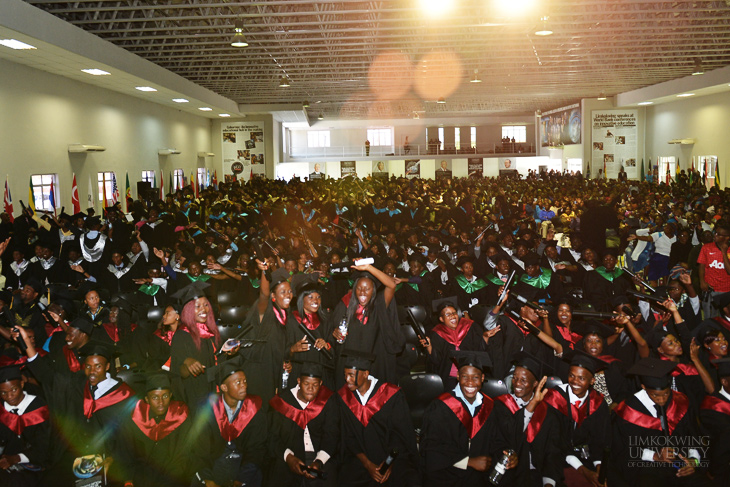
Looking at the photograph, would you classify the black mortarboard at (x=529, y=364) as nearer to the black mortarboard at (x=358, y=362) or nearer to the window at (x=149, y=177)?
the black mortarboard at (x=358, y=362)

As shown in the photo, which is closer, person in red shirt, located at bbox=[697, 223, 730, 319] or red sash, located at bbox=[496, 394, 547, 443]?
red sash, located at bbox=[496, 394, 547, 443]

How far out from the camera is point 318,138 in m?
49.6

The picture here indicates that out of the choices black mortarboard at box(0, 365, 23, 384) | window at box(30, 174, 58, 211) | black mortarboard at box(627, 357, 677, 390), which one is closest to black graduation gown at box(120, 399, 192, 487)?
black mortarboard at box(0, 365, 23, 384)

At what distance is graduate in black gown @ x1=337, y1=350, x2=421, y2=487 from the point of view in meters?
5.34

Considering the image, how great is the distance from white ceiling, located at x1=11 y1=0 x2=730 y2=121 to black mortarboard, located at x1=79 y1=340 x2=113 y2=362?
805cm

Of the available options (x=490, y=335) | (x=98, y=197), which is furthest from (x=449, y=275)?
(x=98, y=197)

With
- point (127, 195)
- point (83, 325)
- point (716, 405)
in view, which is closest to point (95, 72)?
point (127, 195)

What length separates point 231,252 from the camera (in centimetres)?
1145

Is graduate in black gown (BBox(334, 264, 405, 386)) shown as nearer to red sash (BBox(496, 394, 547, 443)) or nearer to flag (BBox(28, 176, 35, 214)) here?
red sash (BBox(496, 394, 547, 443))

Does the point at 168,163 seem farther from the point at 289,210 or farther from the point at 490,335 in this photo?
→ the point at 490,335

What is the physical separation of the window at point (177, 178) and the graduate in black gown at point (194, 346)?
20485mm

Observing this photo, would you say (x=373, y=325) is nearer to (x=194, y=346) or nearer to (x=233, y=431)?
(x=194, y=346)

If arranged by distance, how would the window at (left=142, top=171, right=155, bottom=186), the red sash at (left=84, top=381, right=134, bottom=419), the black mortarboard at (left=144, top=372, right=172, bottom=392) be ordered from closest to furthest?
1. the black mortarboard at (left=144, top=372, right=172, bottom=392)
2. the red sash at (left=84, top=381, right=134, bottom=419)
3. the window at (left=142, top=171, right=155, bottom=186)

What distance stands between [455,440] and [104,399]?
2.83 metres
